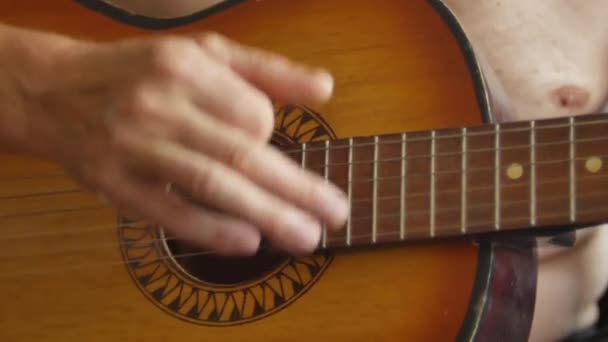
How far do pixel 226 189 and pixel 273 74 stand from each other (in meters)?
0.09

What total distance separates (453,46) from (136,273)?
397 mm

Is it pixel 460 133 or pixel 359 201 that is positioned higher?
pixel 460 133

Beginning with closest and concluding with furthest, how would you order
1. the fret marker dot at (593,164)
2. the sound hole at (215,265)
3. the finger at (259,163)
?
the finger at (259,163)
the fret marker dot at (593,164)
the sound hole at (215,265)

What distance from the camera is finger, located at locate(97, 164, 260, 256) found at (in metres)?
0.52

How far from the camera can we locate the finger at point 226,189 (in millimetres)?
485

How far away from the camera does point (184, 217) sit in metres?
0.52

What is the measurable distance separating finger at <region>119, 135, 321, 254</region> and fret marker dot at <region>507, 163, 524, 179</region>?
21 centimetres

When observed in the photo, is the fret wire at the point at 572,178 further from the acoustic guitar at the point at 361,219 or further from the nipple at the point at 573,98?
the nipple at the point at 573,98

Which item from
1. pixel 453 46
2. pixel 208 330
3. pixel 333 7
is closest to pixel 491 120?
pixel 453 46

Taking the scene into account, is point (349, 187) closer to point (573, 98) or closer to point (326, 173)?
point (326, 173)

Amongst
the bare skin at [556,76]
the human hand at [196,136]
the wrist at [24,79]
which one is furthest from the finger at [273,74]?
the bare skin at [556,76]

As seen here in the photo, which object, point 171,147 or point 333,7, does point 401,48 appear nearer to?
point 333,7

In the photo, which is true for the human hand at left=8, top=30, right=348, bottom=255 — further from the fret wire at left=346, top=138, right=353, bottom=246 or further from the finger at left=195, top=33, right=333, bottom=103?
the fret wire at left=346, top=138, right=353, bottom=246

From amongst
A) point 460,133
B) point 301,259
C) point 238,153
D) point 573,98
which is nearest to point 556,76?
point 573,98
